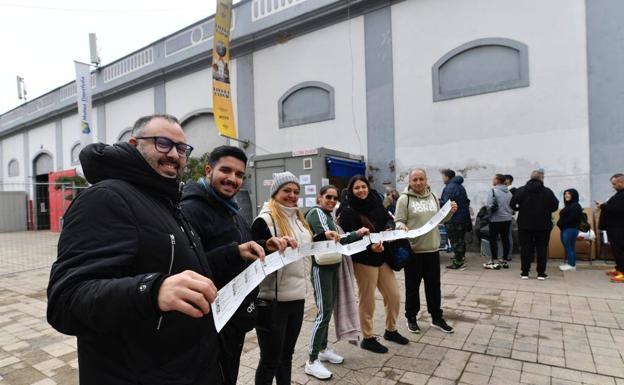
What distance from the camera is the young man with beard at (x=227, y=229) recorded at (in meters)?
1.93

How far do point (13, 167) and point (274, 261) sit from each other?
97.5ft

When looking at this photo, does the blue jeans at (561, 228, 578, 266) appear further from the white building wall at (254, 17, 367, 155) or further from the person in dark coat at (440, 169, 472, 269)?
the white building wall at (254, 17, 367, 155)

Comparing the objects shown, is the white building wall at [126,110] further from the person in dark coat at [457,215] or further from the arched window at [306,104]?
the person in dark coat at [457,215]

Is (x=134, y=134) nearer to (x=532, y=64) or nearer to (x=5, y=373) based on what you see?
(x=5, y=373)

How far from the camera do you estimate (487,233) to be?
7.77 meters

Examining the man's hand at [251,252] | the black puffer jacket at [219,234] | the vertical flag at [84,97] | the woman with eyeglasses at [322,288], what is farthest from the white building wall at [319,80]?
the man's hand at [251,252]

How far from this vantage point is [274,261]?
2289 mm

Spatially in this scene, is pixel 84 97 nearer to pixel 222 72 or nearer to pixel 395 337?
pixel 222 72

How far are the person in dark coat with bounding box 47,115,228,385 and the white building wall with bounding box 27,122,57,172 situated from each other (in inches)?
938

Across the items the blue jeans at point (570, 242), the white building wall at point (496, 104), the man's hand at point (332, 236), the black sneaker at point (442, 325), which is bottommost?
the black sneaker at point (442, 325)

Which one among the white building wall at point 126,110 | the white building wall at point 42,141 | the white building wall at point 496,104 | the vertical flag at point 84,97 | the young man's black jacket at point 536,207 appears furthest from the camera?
the white building wall at point 42,141

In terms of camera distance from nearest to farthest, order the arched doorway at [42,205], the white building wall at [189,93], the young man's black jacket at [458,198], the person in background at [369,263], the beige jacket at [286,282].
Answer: the beige jacket at [286,282]
the person in background at [369,263]
the young man's black jacket at [458,198]
the white building wall at [189,93]
the arched doorway at [42,205]

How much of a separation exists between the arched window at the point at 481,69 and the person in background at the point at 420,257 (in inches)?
220

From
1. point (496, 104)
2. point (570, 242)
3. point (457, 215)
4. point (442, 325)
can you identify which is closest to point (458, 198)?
point (457, 215)
